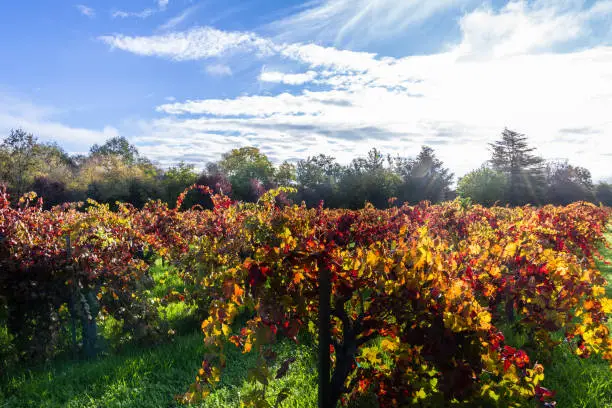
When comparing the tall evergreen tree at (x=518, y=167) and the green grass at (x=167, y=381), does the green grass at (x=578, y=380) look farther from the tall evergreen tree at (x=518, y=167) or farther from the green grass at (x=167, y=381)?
the tall evergreen tree at (x=518, y=167)

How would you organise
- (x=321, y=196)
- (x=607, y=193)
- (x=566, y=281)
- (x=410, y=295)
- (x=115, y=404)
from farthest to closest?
1. (x=607, y=193)
2. (x=321, y=196)
3. (x=115, y=404)
4. (x=566, y=281)
5. (x=410, y=295)

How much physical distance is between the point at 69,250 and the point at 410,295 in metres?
4.51

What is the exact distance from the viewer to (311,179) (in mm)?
40375

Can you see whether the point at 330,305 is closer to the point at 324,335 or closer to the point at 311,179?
the point at 324,335

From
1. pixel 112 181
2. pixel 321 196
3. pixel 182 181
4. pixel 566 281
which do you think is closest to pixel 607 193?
pixel 321 196

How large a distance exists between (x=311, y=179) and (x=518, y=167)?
34.2 metres

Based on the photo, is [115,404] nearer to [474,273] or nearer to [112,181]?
[474,273]

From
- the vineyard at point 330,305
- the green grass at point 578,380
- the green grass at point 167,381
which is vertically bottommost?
the green grass at point 167,381

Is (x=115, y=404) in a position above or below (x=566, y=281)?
below

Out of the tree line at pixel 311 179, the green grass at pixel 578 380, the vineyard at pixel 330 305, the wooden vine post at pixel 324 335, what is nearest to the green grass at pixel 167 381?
the green grass at pixel 578 380

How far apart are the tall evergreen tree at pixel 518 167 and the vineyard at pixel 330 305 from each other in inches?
1892

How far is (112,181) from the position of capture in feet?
103

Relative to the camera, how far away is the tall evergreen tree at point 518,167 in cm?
4966

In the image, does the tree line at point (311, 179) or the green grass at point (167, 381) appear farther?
the tree line at point (311, 179)
